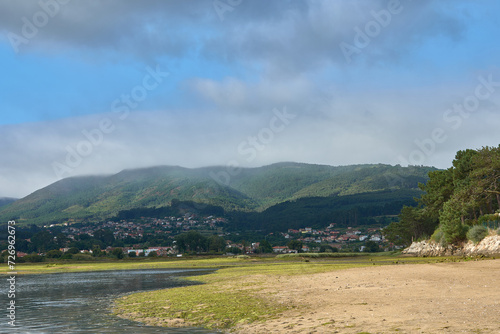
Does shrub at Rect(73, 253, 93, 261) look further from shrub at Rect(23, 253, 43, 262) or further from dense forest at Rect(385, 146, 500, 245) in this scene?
dense forest at Rect(385, 146, 500, 245)

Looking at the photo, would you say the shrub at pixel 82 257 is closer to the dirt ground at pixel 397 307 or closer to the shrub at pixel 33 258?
the shrub at pixel 33 258

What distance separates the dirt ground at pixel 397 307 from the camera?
15.7 metres

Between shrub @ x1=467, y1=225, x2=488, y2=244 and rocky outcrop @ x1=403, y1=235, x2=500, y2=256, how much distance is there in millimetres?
1028

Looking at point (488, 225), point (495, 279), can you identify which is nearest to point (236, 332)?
point (495, 279)

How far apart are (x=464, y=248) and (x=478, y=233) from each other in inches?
254

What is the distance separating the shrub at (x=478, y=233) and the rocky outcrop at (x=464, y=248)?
3.37 ft

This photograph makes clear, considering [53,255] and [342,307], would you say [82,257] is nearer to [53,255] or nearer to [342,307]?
[53,255]

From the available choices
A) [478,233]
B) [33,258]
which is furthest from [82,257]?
[478,233]

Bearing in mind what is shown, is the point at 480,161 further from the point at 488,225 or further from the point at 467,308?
the point at 467,308

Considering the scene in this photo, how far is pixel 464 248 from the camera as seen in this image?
76688 millimetres

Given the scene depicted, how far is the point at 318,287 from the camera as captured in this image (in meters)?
31.0

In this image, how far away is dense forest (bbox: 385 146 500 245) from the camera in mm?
73750

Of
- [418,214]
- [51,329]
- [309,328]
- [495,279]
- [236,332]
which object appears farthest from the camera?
[418,214]

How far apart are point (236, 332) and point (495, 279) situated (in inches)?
707
